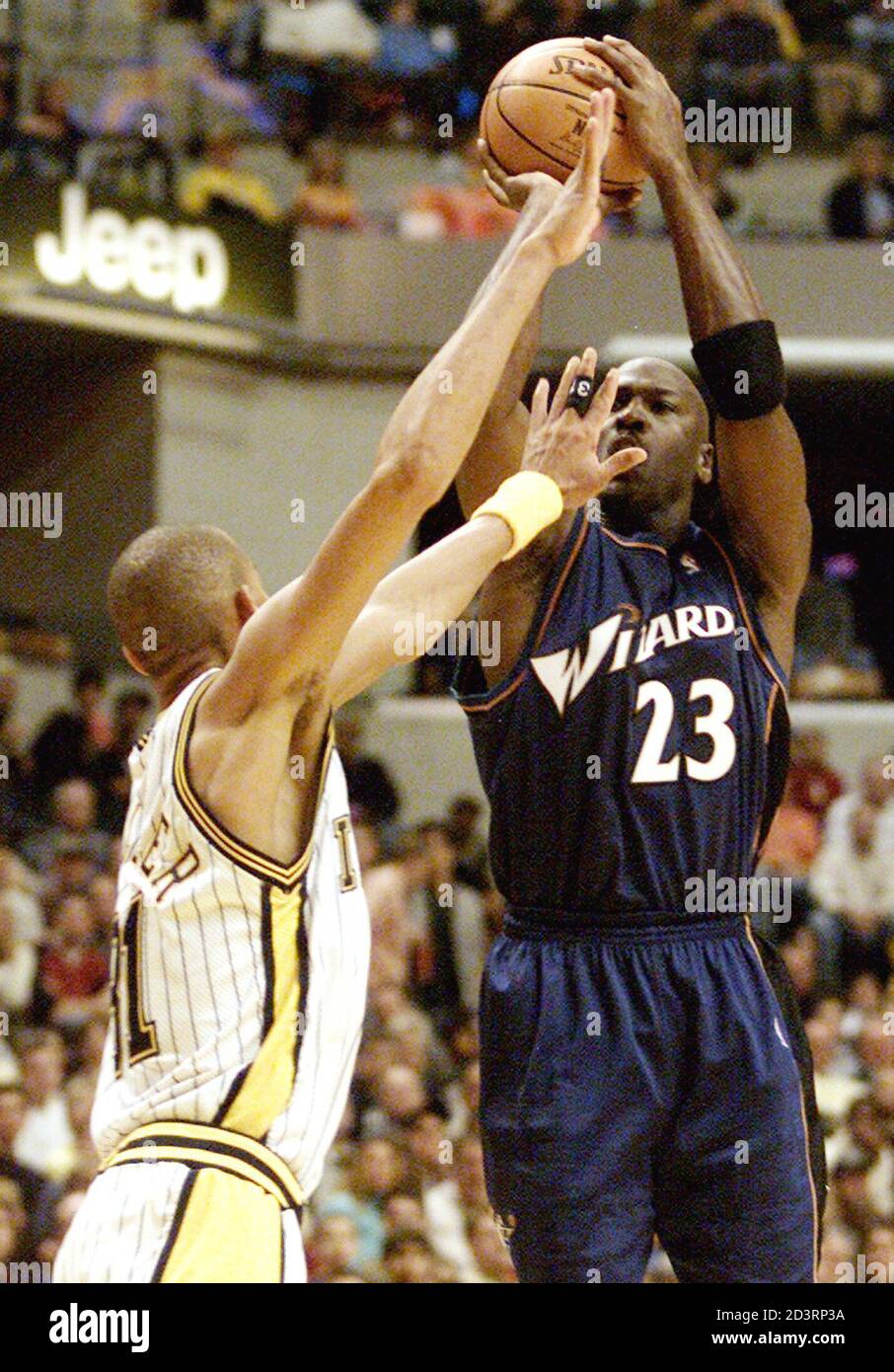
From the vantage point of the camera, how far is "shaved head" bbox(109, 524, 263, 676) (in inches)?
132

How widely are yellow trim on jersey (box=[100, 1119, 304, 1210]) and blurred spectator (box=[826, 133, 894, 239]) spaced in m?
11.1

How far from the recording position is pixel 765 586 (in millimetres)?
4203

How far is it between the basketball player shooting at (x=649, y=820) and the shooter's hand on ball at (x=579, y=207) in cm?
23

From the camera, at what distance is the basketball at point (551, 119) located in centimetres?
405

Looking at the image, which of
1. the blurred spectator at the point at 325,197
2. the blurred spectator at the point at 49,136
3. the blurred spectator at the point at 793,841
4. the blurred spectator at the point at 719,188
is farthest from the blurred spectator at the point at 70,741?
the blurred spectator at the point at 719,188

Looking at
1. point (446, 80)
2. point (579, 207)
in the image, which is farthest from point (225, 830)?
point (446, 80)

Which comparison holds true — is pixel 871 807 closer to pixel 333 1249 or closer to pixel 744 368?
pixel 333 1249

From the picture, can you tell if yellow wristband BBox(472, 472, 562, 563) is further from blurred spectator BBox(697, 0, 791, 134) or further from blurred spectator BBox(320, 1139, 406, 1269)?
blurred spectator BBox(697, 0, 791, 134)

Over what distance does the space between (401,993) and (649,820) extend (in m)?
5.23

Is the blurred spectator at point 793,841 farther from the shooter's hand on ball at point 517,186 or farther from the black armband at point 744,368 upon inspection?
the shooter's hand on ball at point 517,186

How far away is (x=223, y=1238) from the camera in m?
3.01

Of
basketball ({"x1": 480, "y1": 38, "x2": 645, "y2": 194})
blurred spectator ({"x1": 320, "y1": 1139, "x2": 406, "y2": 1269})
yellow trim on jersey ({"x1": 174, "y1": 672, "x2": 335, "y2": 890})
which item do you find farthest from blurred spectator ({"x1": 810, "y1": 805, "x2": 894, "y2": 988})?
yellow trim on jersey ({"x1": 174, "y1": 672, "x2": 335, "y2": 890})

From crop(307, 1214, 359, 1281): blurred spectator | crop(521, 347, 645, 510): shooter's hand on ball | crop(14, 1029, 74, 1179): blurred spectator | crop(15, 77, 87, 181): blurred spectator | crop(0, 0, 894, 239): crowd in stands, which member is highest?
crop(0, 0, 894, 239): crowd in stands
